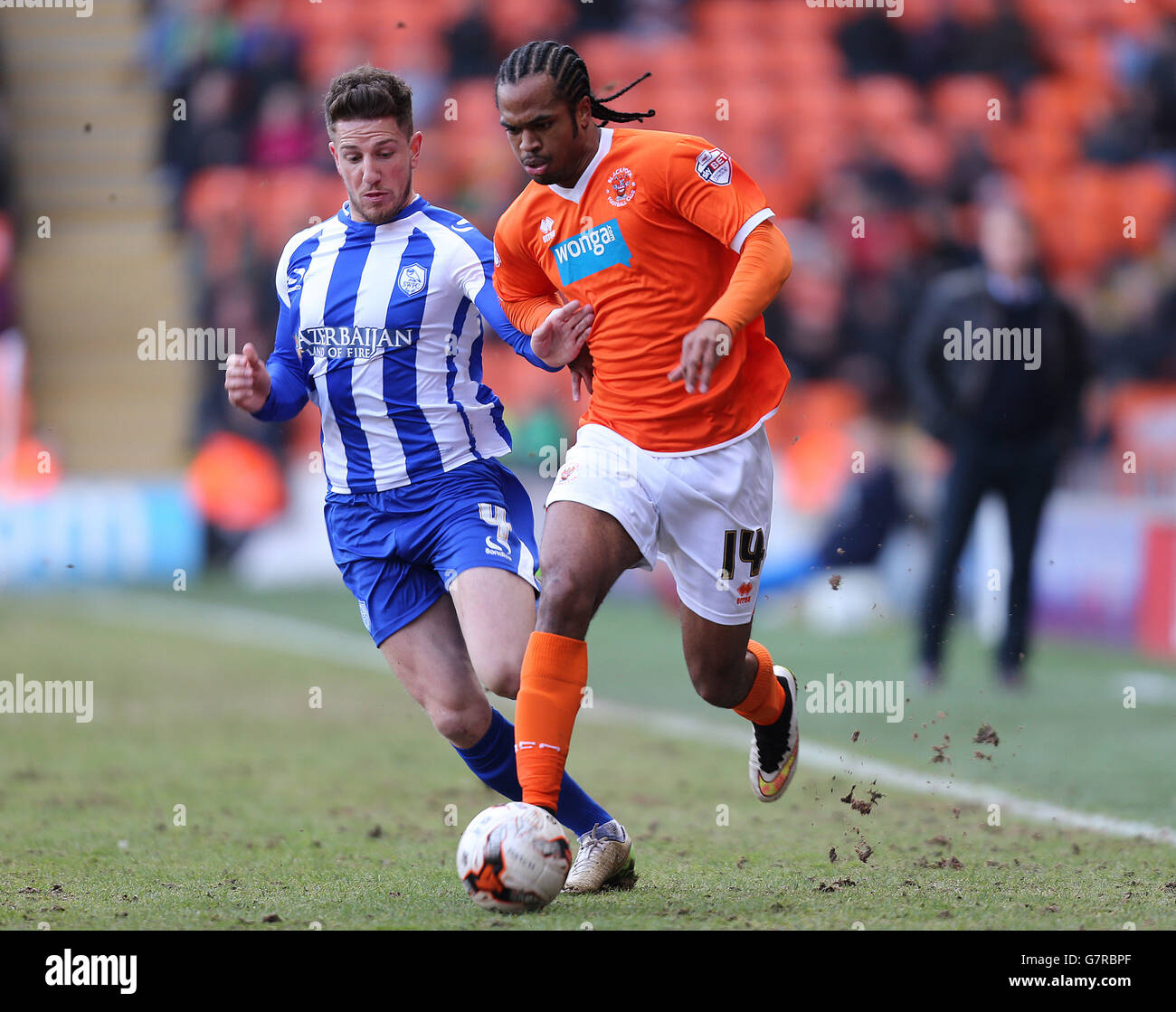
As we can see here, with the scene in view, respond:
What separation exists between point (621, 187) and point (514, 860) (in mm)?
1789

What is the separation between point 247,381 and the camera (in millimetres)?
4246

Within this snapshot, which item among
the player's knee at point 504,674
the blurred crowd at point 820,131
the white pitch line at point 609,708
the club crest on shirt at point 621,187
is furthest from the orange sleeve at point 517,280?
the blurred crowd at point 820,131

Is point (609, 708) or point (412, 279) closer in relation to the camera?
point (412, 279)

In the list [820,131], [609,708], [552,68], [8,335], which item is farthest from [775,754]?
[8,335]

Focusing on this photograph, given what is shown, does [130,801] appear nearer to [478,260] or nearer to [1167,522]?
[478,260]

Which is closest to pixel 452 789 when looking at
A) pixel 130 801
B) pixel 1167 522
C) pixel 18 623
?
pixel 130 801

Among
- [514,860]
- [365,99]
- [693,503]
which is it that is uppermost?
[365,99]

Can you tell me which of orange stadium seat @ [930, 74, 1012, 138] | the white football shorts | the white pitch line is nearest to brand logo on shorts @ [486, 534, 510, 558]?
the white football shorts

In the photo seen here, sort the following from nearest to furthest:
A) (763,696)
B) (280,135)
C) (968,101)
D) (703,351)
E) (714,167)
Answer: (703,351), (714,167), (763,696), (280,135), (968,101)

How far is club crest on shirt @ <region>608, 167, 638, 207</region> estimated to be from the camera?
4129 millimetres

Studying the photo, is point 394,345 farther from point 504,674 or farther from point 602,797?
point 602,797

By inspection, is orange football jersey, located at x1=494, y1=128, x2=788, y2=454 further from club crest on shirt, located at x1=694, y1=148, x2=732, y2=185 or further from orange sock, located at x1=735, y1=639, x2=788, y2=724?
orange sock, located at x1=735, y1=639, x2=788, y2=724

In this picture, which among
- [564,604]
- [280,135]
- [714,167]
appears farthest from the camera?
[280,135]

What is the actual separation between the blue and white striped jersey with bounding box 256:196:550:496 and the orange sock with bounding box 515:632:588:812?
782mm
